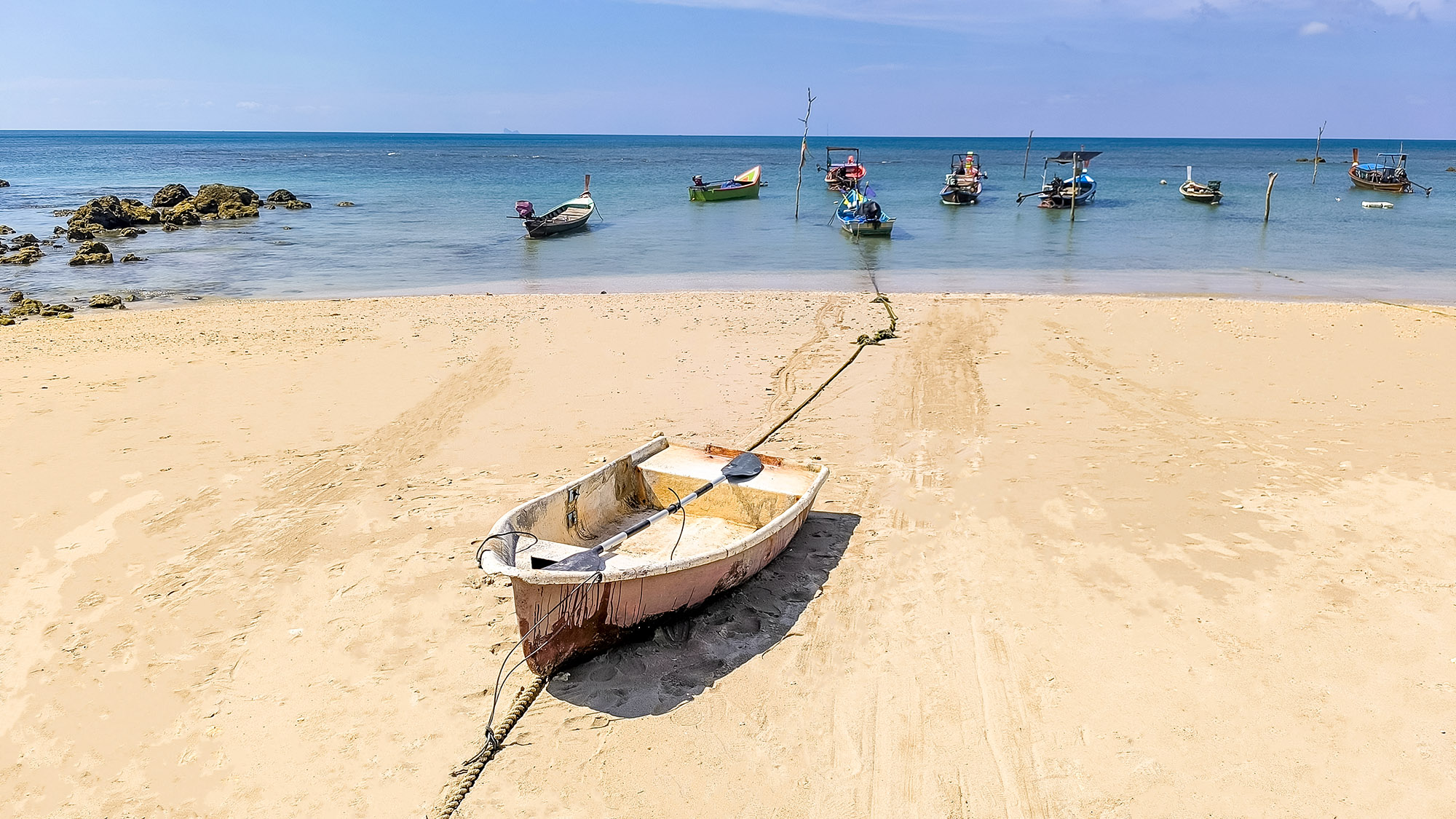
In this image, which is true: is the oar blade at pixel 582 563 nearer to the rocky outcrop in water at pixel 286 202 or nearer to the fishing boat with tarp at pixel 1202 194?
the rocky outcrop in water at pixel 286 202

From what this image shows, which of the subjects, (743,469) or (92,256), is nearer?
(743,469)

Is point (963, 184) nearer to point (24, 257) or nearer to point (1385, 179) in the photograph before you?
point (1385, 179)

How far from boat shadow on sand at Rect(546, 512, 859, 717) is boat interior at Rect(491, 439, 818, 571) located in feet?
1.54

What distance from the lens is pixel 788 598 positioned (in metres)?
6.63

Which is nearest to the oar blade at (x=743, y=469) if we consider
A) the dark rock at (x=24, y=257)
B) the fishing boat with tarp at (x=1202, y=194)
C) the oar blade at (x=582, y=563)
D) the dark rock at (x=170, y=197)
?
the oar blade at (x=582, y=563)

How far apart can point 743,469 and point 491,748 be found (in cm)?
340

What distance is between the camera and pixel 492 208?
39.5 meters

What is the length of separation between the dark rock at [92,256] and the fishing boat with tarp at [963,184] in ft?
109

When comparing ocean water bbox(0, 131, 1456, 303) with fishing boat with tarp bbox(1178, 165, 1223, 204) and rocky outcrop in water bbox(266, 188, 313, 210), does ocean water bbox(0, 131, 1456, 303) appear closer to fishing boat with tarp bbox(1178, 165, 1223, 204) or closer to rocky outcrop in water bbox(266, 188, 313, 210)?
fishing boat with tarp bbox(1178, 165, 1223, 204)

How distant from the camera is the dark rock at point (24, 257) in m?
23.5

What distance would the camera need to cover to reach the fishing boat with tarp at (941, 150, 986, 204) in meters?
40.5

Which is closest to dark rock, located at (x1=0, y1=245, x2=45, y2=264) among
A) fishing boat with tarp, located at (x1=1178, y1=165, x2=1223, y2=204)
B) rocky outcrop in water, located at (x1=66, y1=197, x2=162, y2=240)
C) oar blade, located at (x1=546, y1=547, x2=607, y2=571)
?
rocky outcrop in water, located at (x1=66, y1=197, x2=162, y2=240)

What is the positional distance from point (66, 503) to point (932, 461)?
8.53m

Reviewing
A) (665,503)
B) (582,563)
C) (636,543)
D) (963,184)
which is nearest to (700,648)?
(582,563)
